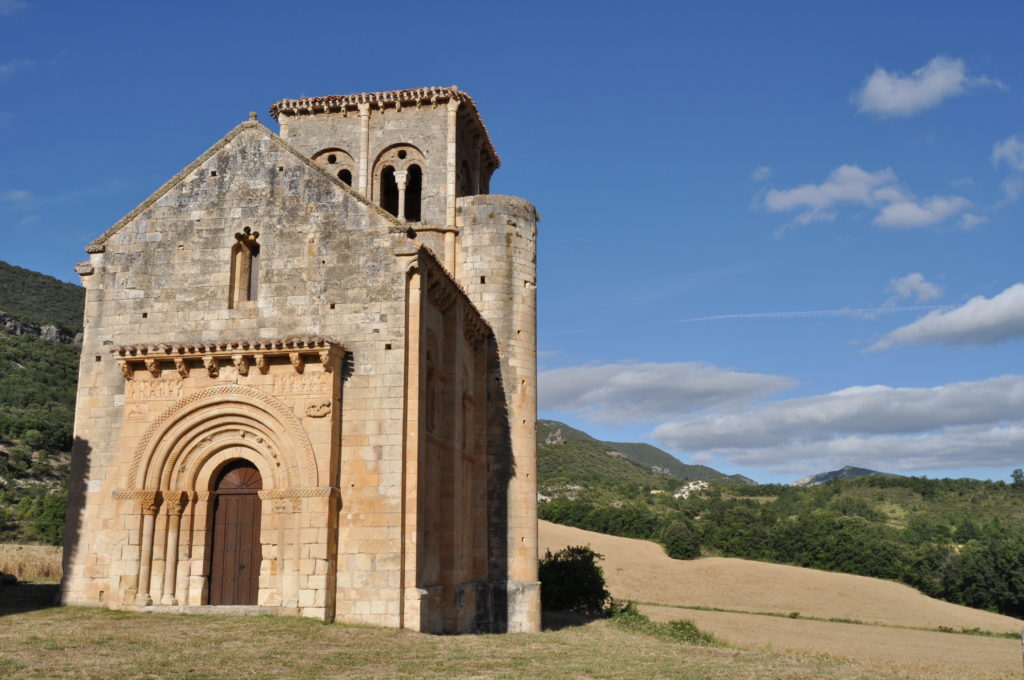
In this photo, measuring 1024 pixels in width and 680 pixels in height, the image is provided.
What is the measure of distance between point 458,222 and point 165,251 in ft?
28.4

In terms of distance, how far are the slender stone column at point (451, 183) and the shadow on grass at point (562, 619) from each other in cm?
952

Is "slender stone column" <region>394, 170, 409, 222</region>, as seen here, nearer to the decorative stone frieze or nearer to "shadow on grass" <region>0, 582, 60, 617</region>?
the decorative stone frieze

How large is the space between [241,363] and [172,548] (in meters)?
3.51

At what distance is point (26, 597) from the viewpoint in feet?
58.3

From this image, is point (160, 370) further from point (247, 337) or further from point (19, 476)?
point (19, 476)

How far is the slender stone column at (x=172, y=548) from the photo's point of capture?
1619 centimetres

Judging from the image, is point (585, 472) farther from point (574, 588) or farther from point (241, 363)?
point (241, 363)

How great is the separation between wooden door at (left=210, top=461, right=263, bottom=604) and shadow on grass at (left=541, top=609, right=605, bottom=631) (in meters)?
9.05

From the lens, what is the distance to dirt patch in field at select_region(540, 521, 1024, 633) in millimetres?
44719

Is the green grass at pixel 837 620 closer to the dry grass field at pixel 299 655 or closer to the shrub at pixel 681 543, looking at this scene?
the shrub at pixel 681 543

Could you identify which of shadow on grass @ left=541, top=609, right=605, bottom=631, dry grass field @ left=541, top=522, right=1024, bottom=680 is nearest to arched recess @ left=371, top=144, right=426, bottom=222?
shadow on grass @ left=541, top=609, right=605, bottom=631

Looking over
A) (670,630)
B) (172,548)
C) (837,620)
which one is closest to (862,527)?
(837,620)

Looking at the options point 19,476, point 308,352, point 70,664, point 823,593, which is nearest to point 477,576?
point 308,352

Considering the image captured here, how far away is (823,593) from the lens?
1941 inches
